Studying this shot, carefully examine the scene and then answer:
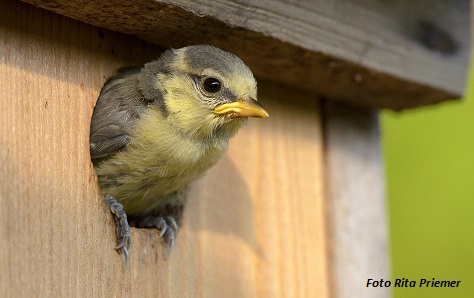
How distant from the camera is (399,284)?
3338mm

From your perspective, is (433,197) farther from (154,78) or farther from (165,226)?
(154,78)

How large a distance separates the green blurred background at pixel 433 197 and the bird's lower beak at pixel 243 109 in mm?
1575

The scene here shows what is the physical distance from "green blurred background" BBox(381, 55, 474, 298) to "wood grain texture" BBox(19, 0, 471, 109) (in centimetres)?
82

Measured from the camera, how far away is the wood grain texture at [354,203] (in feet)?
10.2

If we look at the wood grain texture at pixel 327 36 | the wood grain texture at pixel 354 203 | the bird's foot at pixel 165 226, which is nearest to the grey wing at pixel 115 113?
the wood grain texture at pixel 327 36

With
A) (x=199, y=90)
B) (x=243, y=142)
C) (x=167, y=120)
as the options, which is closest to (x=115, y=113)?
(x=167, y=120)

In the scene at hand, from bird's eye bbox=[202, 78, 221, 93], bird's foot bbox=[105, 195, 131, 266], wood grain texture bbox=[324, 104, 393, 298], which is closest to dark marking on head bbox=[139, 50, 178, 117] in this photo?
bird's eye bbox=[202, 78, 221, 93]

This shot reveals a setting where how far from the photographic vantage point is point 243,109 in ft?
8.09

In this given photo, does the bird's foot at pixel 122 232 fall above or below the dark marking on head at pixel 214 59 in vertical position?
below

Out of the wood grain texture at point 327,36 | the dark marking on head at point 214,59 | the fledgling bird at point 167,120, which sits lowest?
the fledgling bird at point 167,120

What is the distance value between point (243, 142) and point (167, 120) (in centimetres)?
45

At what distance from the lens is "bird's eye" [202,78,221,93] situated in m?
2.53

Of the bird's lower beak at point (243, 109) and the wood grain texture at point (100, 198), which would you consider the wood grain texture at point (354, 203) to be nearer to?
the wood grain texture at point (100, 198)

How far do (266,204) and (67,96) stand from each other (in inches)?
36.8
